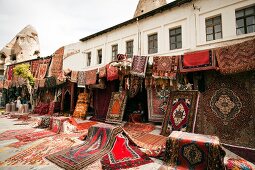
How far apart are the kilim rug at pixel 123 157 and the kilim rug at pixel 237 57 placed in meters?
3.28

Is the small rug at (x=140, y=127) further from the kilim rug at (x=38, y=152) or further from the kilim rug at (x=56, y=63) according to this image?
the kilim rug at (x=56, y=63)

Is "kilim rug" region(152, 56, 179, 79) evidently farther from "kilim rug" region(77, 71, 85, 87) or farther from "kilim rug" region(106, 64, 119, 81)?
"kilim rug" region(77, 71, 85, 87)

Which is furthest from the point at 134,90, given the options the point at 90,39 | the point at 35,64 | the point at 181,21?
the point at 35,64

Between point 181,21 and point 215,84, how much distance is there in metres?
5.84

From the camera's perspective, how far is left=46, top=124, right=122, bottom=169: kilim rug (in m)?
2.89

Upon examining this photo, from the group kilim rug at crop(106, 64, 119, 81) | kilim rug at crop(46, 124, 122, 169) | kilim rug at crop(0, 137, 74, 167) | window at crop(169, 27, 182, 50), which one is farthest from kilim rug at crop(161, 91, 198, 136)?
window at crop(169, 27, 182, 50)

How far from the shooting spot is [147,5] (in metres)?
19.4

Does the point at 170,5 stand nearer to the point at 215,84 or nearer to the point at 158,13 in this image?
the point at 158,13

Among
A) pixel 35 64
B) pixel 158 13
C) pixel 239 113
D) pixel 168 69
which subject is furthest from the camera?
pixel 35 64

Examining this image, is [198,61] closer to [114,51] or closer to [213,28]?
[213,28]

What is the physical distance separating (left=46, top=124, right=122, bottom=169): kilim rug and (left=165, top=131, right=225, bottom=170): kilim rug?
1.47 metres

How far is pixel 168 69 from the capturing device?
5254 mm

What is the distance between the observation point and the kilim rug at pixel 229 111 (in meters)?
3.92

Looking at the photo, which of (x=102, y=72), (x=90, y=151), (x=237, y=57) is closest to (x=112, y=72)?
(x=102, y=72)
